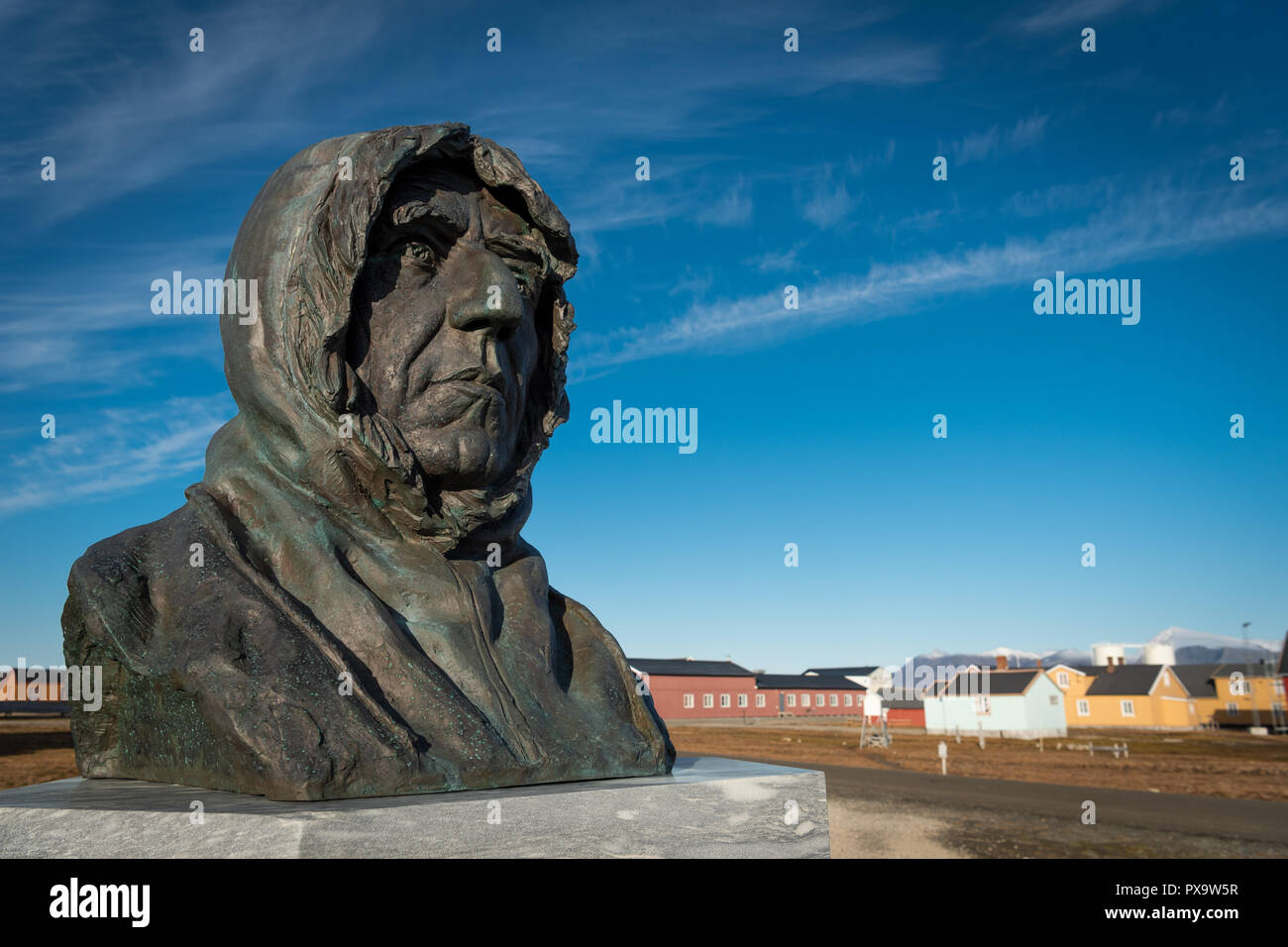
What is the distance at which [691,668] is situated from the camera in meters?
65.1

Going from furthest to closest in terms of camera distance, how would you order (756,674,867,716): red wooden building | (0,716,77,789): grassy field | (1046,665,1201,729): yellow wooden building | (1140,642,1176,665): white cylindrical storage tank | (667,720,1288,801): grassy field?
(1140,642,1176,665): white cylindrical storage tank → (756,674,867,716): red wooden building → (1046,665,1201,729): yellow wooden building → (667,720,1288,801): grassy field → (0,716,77,789): grassy field

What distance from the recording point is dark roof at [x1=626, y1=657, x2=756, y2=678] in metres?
61.9

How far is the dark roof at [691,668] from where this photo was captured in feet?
203

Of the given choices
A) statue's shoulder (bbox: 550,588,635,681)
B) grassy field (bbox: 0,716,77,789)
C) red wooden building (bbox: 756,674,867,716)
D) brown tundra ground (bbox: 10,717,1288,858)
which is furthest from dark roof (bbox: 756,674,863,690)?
statue's shoulder (bbox: 550,588,635,681)

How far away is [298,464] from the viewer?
439 centimetres

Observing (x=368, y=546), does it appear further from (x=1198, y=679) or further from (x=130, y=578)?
(x=1198, y=679)

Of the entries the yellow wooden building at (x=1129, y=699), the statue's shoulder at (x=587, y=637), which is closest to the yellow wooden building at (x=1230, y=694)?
the yellow wooden building at (x=1129, y=699)

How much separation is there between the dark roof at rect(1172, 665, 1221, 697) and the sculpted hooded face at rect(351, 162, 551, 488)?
7441 centimetres

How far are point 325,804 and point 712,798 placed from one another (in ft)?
4.93

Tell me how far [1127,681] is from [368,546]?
2712 inches

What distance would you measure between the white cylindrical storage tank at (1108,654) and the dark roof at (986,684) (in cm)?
3413

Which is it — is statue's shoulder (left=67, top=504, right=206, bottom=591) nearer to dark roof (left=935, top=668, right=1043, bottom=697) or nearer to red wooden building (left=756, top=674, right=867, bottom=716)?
dark roof (left=935, top=668, right=1043, bottom=697)

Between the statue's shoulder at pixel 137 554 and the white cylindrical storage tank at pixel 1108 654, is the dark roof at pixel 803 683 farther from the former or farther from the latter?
the statue's shoulder at pixel 137 554
